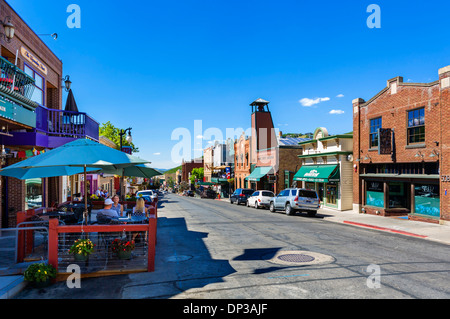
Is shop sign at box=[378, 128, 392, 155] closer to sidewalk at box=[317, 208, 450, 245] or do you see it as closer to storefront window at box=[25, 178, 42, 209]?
sidewalk at box=[317, 208, 450, 245]

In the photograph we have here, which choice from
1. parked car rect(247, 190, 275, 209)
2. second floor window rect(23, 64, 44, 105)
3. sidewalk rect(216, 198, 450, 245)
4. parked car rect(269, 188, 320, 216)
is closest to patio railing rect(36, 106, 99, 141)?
second floor window rect(23, 64, 44, 105)

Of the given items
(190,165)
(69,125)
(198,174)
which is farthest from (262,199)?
(190,165)

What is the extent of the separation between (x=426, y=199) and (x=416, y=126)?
4.06m

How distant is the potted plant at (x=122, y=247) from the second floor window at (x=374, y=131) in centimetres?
1883

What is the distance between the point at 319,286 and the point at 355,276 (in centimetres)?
124

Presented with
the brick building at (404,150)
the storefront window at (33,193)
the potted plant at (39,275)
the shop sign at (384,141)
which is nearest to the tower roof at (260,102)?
the brick building at (404,150)

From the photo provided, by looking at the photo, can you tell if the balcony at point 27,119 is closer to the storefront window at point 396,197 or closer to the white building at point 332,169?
the white building at point 332,169

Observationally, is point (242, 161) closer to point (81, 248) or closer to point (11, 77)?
point (11, 77)

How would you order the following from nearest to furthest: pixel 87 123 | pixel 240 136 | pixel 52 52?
pixel 87 123, pixel 52 52, pixel 240 136

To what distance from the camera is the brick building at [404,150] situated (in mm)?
17109

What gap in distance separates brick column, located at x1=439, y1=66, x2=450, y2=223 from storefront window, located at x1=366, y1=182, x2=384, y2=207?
4934mm
